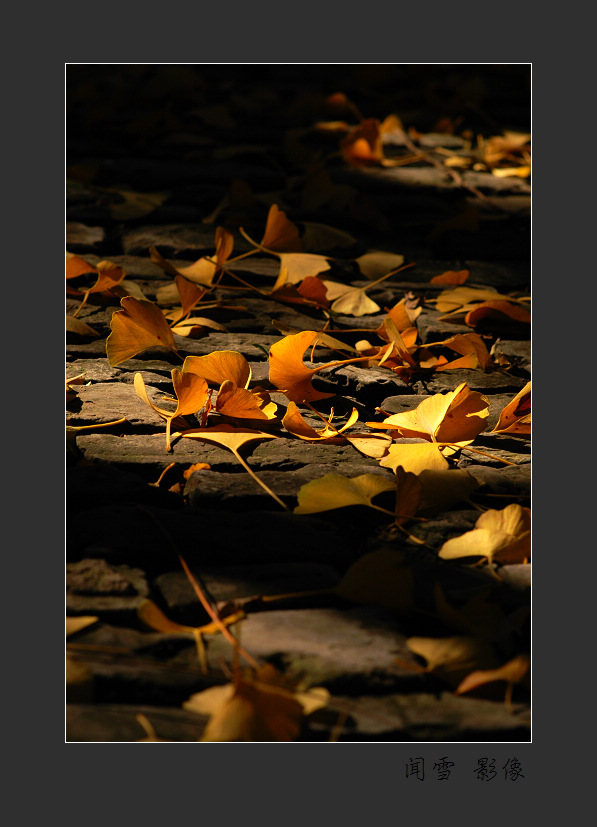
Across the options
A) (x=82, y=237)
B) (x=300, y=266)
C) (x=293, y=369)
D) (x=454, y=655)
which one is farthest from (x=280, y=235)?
(x=454, y=655)

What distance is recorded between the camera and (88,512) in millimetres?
1005

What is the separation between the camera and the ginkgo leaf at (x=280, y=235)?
180 centimetres

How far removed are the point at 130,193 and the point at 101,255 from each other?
1.36 feet

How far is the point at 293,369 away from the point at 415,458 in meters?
0.28

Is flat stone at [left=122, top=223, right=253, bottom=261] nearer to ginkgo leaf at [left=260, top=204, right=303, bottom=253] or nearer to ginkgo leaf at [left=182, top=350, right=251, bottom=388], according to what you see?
ginkgo leaf at [left=260, top=204, right=303, bottom=253]

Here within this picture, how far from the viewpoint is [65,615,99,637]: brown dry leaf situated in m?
0.81

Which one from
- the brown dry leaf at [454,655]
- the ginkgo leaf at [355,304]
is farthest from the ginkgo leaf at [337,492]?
the ginkgo leaf at [355,304]

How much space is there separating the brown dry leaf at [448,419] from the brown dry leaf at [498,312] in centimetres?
48

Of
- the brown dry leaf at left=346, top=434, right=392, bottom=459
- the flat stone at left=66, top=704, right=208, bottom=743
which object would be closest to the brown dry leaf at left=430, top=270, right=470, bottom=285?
the brown dry leaf at left=346, top=434, right=392, bottom=459

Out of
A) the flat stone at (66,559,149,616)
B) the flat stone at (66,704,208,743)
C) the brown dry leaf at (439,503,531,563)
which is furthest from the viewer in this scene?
the brown dry leaf at (439,503,531,563)

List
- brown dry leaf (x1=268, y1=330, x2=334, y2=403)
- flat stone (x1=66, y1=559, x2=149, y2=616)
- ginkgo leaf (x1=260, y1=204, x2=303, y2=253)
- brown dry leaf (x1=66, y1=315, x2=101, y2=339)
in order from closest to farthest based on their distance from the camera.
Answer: flat stone (x1=66, y1=559, x2=149, y2=616) < brown dry leaf (x1=268, y1=330, x2=334, y2=403) < brown dry leaf (x1=66, y1=315, x2=101, y2=339) < ginkgo leaf (x1=260, y1=204, x2=303, y2=253)

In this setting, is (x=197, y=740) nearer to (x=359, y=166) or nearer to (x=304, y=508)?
(x=304, y=508)

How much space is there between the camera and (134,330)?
4.50ft

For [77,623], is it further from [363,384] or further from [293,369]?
[363,384]
